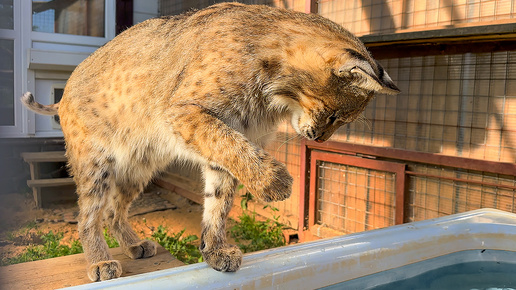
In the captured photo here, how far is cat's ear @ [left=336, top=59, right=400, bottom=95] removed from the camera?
193 centimetres

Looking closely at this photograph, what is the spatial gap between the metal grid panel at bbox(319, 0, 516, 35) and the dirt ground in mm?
2814

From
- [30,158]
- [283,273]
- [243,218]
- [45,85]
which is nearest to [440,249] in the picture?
[283,273]

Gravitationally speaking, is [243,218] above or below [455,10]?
below

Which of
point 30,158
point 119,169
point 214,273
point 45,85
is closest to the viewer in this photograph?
point 214,273

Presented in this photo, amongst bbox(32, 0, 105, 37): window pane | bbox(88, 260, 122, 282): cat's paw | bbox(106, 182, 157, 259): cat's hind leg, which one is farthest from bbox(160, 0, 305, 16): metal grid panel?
bbox(88, 260, 122, 282): cat's paw

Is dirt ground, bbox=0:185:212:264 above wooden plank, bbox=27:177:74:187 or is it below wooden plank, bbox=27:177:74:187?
below

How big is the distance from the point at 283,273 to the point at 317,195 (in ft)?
8.34

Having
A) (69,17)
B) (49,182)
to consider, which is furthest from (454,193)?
(69,17)

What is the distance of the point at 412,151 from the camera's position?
3.74 meters

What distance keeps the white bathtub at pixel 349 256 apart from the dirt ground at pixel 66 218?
295 centimetres

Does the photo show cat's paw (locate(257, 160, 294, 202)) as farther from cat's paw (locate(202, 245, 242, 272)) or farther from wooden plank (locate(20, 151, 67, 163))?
wooden plank (locate(20, 151, 67, 163))

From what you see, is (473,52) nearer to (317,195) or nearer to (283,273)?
(317,195)

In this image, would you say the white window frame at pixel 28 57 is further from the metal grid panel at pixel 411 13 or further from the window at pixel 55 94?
the metal grid panel at pixel 411 13

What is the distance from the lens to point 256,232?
487 centimetres
